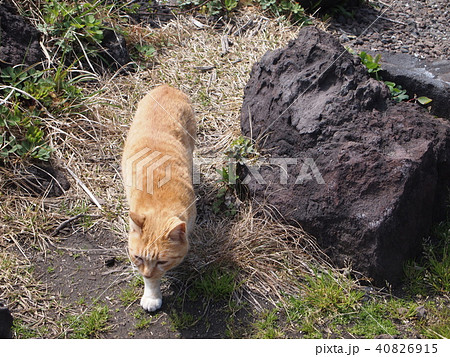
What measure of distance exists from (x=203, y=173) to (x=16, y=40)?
106 inches

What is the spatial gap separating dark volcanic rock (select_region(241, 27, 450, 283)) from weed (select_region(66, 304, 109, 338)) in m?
1.77

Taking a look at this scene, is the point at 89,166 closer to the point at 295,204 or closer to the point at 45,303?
the point at 45,303

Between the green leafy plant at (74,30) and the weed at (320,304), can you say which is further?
the green leafy plant at (74,30)

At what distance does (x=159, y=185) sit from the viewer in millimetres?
3965

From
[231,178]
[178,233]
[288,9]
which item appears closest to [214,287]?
[178,233]

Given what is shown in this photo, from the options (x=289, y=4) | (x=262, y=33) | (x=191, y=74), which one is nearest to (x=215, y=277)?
(x=191, y=74)

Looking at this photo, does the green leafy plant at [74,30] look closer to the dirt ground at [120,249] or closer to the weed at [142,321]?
the dirt ground at [120,249]

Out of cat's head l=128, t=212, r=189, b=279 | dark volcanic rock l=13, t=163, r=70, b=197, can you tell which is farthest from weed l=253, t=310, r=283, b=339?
dark volcanic rock l=13, t=163, r=70, b=197

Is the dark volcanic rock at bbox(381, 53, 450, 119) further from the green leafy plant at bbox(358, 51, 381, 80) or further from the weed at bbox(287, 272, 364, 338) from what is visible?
the weed at bbox(287, 272, 364, 338)

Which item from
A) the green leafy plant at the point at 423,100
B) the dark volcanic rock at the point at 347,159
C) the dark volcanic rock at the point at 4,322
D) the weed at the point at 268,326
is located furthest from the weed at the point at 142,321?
the green leafy plant at the point at 423,100

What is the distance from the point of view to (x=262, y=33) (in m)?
7.15

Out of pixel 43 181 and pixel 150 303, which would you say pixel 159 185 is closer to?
pixel 150 303

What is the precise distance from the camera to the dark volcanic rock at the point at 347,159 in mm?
4258

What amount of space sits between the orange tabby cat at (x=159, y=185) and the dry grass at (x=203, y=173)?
0.55m
